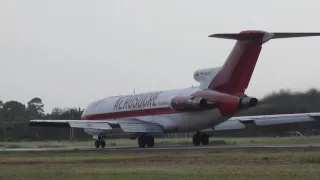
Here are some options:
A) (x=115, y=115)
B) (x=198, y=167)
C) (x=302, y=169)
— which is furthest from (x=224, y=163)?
(x=115, y=115)

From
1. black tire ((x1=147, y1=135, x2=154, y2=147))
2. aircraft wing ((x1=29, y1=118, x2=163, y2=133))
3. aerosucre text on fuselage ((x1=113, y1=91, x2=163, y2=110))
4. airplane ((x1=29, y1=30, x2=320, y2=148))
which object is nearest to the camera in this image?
airplane ((x1=29, y1=30, x2=320, y2=148))

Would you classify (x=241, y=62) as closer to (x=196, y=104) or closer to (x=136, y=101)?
(x=196, y=104)

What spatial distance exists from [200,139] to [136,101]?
647 cm

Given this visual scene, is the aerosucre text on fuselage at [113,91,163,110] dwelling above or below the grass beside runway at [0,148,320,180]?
above

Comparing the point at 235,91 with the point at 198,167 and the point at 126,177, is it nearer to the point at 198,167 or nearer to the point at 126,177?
the point at 198,167

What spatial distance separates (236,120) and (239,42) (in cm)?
940

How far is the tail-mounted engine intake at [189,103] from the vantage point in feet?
165

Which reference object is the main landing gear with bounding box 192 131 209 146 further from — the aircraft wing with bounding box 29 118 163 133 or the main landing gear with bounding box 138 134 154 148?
the main landing gear with bounding box 138 134 154 148

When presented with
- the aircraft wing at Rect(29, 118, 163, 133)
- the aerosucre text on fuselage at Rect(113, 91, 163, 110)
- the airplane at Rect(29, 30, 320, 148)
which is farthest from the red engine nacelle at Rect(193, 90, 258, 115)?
the aerosucre text on fuselage at Rect(113, 91, 163, 110)

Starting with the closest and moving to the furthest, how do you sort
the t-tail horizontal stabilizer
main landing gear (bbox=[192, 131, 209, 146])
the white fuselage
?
the t-tail horizontal stabilizer, the white fuselage, main landing gear (bbox=[192, 131, 209, 146])

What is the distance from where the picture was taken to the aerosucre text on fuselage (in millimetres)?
56031

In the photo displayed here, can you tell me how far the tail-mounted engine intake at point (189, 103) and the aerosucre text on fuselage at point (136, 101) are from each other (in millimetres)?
3323

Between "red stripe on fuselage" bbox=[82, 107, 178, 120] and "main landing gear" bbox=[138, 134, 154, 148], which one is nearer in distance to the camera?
"main landing gear" bbox=[138, 134, 154, 148]

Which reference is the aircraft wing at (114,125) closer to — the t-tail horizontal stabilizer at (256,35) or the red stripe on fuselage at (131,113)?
the red stripe on fuselage at (131,113)
